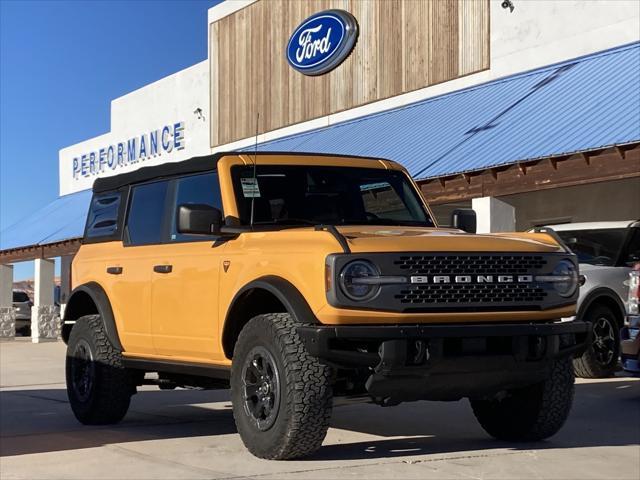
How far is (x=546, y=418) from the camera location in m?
7.12

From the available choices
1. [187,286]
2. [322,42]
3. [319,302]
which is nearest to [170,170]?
[187,286]

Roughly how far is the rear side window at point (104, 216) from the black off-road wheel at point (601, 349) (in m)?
5.90

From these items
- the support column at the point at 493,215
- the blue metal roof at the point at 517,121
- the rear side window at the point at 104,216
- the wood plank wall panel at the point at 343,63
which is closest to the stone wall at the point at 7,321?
the wood plank wall panel at the point at 343,63

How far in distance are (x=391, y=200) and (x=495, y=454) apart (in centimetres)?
218

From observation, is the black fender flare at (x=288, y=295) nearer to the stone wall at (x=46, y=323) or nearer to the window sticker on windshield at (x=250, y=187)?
the window sticker on windshield at (x=250, y=187)

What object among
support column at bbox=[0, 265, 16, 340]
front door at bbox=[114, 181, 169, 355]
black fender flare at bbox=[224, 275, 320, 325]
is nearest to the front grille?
black fender flare at bbox=[224, 275, 320, 325]

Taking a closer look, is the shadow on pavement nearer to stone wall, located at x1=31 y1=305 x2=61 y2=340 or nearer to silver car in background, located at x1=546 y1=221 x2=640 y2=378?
silver car in background, located at x1=546 y1=221 x2=640 y2=378

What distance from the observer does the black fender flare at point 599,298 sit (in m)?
11.8

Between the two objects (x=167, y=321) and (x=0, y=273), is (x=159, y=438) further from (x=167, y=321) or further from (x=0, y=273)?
(x=0, y=273)

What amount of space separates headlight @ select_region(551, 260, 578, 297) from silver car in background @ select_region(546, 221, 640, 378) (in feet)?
16.9

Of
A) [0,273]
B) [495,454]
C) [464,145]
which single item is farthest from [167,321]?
[0,273]

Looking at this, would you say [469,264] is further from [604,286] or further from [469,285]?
[604,286]

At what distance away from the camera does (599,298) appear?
1205 cm

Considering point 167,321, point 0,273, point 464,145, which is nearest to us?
point 167,321
